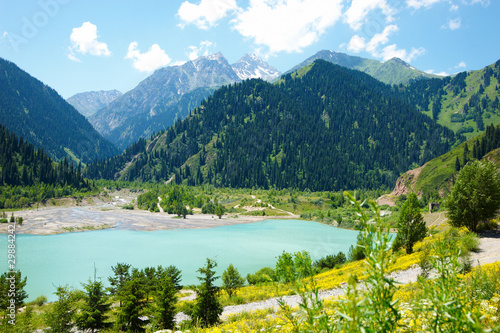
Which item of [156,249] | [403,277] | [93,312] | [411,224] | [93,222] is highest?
[411,224]

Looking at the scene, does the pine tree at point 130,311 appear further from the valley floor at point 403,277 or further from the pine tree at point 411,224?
the pine tree at point 411,224

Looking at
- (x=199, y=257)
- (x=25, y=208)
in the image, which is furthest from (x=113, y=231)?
(x=25, y=208)

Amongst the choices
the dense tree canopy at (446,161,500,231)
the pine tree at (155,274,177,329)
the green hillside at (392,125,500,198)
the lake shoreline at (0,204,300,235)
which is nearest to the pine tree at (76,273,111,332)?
the pine tree at (155,274,177,329)

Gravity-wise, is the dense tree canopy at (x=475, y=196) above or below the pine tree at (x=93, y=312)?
above

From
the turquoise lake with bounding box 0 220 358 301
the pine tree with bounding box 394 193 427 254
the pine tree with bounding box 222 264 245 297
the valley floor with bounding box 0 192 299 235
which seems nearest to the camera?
the pine tree with bounding box 222 264 245 297

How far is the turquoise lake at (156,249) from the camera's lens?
3934 centimetres

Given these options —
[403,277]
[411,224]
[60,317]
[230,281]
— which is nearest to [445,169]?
[411,224]

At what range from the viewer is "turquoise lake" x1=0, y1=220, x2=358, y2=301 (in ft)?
129

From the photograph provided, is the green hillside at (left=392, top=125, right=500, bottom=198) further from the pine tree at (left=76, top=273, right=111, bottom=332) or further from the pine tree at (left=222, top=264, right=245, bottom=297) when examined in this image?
the pine tree at (left=76, top=273, right=111, bottom=332)

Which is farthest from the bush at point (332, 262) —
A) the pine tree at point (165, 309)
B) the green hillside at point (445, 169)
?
the green hillside at point (445, 169)

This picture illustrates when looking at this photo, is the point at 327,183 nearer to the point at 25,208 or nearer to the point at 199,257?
the point at 199,257

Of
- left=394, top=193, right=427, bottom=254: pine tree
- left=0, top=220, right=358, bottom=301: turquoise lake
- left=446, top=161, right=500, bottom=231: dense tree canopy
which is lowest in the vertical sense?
left=0, top=220, right=358, bottom=301: turquoise lake

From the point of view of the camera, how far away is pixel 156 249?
2170 inches

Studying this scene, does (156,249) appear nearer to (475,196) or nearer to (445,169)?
(475,196)
